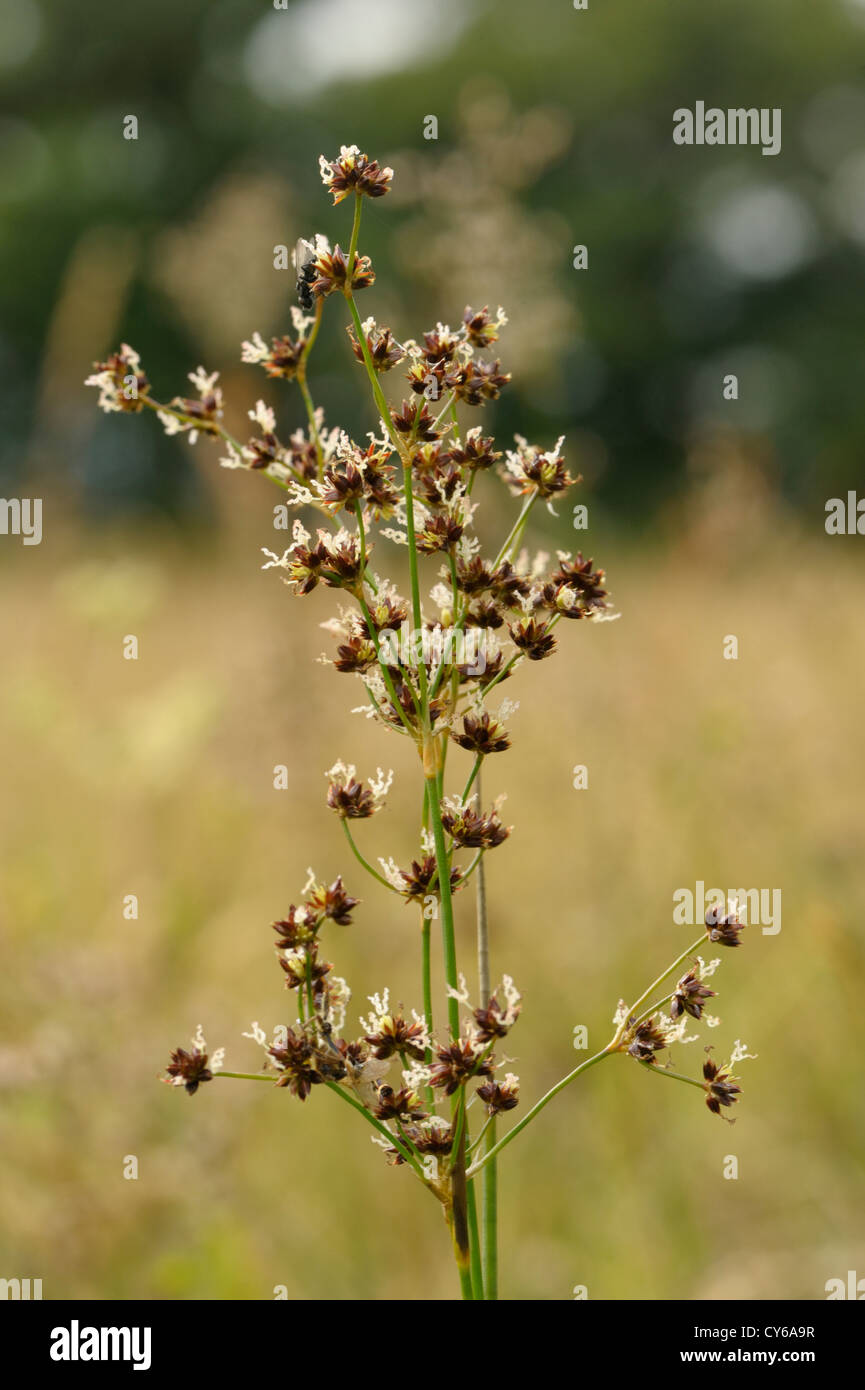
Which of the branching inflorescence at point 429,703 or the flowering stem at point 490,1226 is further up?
the branching inflorescence at point 429,703

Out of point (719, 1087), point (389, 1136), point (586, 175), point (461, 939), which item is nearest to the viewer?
point (389, 1136)

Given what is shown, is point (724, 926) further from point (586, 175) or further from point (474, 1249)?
point (586, 175)

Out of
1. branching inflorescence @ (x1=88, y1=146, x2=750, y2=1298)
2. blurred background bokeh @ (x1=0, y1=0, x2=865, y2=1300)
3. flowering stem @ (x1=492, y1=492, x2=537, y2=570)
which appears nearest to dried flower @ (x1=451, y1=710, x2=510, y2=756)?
branching inflorescence @ (x1=88, y1=146, x2=750, y2=1298)

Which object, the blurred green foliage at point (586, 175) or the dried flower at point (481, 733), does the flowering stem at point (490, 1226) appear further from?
the blurred green foliage at point (586, 175)

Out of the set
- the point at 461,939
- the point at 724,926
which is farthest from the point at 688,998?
the point at 461,939

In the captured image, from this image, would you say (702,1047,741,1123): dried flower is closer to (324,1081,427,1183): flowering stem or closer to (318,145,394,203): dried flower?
(324,1081,427,1183): flowering stem

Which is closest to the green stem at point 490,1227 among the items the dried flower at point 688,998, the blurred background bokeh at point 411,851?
the dried flower at point 688,998

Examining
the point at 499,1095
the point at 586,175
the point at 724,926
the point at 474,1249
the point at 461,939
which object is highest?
the point at 586,175
